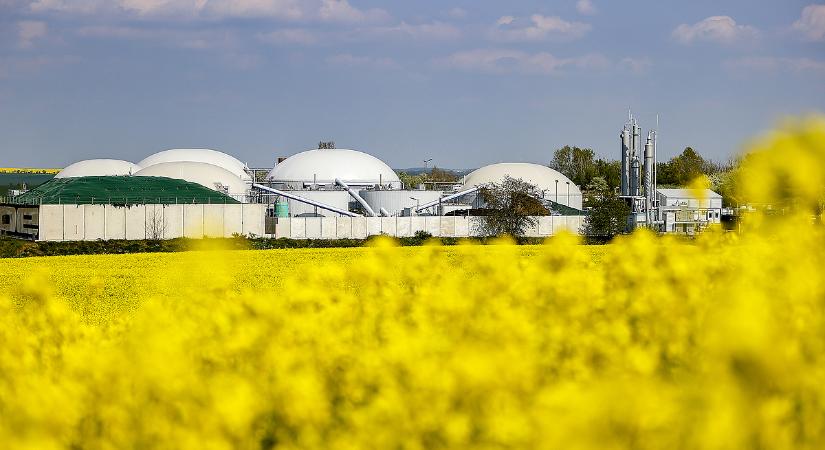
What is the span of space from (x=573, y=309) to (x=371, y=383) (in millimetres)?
996

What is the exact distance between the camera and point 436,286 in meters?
5.00

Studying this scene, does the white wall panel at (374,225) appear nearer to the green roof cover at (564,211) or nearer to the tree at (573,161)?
the green roof cover at (564,211)

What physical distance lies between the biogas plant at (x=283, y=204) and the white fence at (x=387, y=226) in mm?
44

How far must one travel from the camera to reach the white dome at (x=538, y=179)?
62.2m

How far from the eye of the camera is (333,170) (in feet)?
204

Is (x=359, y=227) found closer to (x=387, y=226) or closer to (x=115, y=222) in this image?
(x=387, y=226)

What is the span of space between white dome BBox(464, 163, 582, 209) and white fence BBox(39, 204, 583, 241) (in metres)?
15.3

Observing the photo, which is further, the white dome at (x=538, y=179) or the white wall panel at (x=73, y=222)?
the white dome at (x=538, y=179)

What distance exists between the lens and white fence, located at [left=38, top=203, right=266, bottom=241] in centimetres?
3975

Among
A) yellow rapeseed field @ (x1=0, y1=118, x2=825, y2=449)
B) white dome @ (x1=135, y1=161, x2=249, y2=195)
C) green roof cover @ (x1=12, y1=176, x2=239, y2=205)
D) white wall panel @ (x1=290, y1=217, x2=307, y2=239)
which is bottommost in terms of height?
yellow rapeseed field @ (x1=0, y1=118, x2=825, y2=449)

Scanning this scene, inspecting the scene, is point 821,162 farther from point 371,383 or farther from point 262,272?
point 262,272

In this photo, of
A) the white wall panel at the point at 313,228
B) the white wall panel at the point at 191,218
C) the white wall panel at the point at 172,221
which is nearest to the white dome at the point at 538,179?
the white wall panel at the point at 313,228

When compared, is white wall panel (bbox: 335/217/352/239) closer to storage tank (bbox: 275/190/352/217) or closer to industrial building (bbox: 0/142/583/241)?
industrial building (bbox: 0/142/583/241)

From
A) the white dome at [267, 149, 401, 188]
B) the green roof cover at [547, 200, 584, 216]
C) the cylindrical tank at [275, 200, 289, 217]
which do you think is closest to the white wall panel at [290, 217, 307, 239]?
the cylindrical tank at [275, 200, 289, 217]
